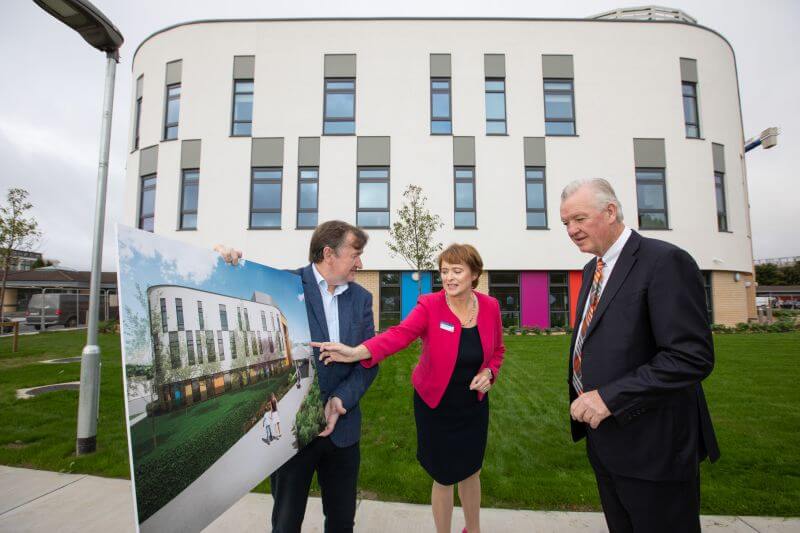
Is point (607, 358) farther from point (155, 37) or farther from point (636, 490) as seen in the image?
point (155, 37)

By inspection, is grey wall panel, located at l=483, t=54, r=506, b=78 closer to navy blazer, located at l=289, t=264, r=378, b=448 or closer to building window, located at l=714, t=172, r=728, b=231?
building window, located at l=714, t=172, r=728, b=231

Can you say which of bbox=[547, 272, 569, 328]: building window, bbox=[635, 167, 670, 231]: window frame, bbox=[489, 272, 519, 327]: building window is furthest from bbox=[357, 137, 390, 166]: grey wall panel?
bbox=[635, 167, 670, 231]: window frame

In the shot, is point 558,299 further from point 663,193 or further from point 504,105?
point 504,105

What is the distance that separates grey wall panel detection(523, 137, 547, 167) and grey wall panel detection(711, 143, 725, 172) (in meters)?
7.09

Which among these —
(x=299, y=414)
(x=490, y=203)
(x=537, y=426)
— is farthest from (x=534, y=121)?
(x=299, y=414)

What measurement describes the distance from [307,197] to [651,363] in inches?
583

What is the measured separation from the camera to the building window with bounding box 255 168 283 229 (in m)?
15.4

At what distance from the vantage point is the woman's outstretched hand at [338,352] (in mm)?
2039

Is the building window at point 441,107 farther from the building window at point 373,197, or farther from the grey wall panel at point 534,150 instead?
the grey wall panel at point 534,150

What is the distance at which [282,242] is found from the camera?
15062 millimetres

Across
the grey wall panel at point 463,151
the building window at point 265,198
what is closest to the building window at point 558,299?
the grey wall panel at point 463,151

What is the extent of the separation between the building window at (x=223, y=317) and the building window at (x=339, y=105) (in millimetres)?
14973

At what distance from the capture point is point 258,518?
3.06 metres

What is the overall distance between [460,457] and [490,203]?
13380 millimetres
